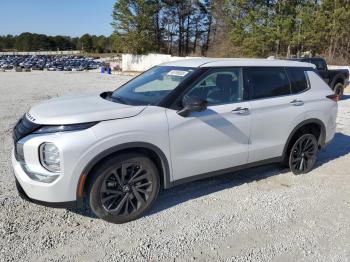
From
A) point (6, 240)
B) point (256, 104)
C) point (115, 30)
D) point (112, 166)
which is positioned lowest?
point (6, 240)

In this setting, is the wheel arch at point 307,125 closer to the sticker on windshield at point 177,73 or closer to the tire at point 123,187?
the sticker on windshield at point 177,73

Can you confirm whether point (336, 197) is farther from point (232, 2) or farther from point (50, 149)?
point (232, 2)

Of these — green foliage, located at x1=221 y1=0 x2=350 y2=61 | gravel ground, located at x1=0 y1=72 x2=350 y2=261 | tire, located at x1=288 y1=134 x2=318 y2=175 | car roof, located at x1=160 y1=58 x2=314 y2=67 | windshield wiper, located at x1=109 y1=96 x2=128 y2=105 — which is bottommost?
gravel ground, located at x1=0 y1=72 x2=350 y2=261

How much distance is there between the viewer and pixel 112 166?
3461mm

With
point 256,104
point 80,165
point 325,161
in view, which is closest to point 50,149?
point 80,165

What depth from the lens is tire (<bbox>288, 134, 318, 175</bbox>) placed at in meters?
5.13

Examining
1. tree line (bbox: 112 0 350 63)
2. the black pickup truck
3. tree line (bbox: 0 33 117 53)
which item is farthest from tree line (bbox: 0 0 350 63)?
tree line (bbox: 0 33 117 53)

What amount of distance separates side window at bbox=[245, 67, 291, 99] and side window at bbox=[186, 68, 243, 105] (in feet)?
0.56

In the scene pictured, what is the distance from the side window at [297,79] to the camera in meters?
4.96

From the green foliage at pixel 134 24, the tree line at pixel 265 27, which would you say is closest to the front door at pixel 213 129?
the tree line at pixel 265 27

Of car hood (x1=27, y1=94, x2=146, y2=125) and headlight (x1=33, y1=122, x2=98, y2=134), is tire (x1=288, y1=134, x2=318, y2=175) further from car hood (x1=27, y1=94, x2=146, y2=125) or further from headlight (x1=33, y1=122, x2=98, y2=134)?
headlight (x1=33, y1=122, x2=98, y2=134)

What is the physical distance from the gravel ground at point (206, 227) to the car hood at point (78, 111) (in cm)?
113

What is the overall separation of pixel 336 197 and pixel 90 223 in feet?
10.2

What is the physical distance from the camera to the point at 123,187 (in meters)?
3.62
